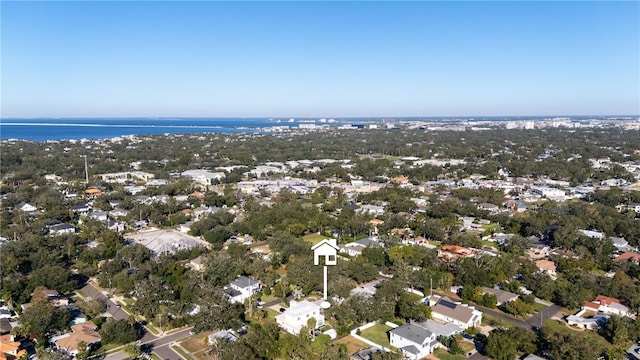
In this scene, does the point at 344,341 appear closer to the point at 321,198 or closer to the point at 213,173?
the point at 321,198

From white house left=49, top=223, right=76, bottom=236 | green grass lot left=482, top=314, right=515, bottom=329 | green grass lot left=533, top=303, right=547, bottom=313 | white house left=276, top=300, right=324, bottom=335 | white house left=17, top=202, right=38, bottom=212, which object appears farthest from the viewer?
white house left=17, top=202, right=38, bottom=212

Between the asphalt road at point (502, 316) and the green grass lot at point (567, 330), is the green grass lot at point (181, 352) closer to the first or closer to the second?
the asphalt road at point (502, 316)

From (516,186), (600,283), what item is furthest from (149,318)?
(516,186)

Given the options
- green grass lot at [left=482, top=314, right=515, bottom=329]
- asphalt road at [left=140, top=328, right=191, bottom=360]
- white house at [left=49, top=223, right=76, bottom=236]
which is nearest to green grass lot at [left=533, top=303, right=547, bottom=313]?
green grass lot at [left=482, top=314, right=515, bottom=329]

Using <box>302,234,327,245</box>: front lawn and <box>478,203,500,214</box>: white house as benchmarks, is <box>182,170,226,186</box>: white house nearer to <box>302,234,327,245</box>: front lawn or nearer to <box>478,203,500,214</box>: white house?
<box>302,234,327,245</box>: front lawn

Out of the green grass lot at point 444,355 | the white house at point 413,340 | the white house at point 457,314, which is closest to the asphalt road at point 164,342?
the white house at point 413,340

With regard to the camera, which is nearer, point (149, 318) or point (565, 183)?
point (149, 318)
